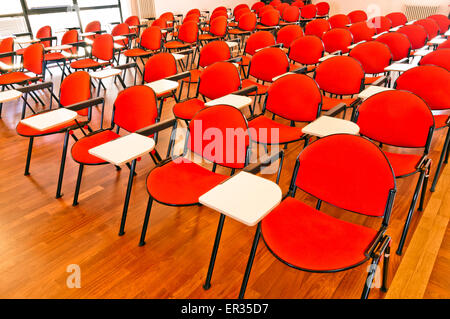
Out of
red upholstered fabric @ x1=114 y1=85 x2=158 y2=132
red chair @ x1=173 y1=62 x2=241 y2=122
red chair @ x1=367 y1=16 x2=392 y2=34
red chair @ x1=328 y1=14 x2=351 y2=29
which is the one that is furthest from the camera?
red chair @ x1=328 y1=14 x2=351 y2=29

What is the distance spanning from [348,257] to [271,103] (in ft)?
5.78

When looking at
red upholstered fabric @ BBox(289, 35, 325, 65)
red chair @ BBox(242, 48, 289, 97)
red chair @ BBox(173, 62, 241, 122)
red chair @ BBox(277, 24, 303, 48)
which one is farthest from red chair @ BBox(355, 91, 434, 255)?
red chair @ BBox(277, 24, 303, 48)

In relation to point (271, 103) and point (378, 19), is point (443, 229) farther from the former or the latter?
point (378, 19)

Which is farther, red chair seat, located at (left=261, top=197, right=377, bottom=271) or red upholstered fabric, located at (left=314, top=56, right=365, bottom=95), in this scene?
red upholstered fabric, located at (left=314, top=56, right=365, bottom=95)

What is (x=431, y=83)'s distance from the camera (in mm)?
2773

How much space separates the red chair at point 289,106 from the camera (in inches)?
103

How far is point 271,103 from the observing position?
2.93 m

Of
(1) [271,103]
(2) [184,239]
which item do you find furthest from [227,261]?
(1) [271,103]

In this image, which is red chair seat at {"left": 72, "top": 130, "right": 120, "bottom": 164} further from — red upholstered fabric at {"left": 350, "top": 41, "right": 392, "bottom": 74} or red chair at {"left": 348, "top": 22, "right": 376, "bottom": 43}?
red chair at {"left": 348, "top": 22, "right": 376, "bottom": 43}

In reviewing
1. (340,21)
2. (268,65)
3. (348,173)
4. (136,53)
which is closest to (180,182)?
(348,173)

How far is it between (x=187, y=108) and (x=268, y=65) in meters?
1.23

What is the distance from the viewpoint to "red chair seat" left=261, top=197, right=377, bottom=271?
4.84ft

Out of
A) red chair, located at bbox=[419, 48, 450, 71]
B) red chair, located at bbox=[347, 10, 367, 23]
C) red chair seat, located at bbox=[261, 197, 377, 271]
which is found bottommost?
red chair seat, located at bbox=[261, 197, 377, 271]

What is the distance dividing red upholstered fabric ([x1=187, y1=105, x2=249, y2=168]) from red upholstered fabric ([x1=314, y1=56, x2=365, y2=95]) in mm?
1672
